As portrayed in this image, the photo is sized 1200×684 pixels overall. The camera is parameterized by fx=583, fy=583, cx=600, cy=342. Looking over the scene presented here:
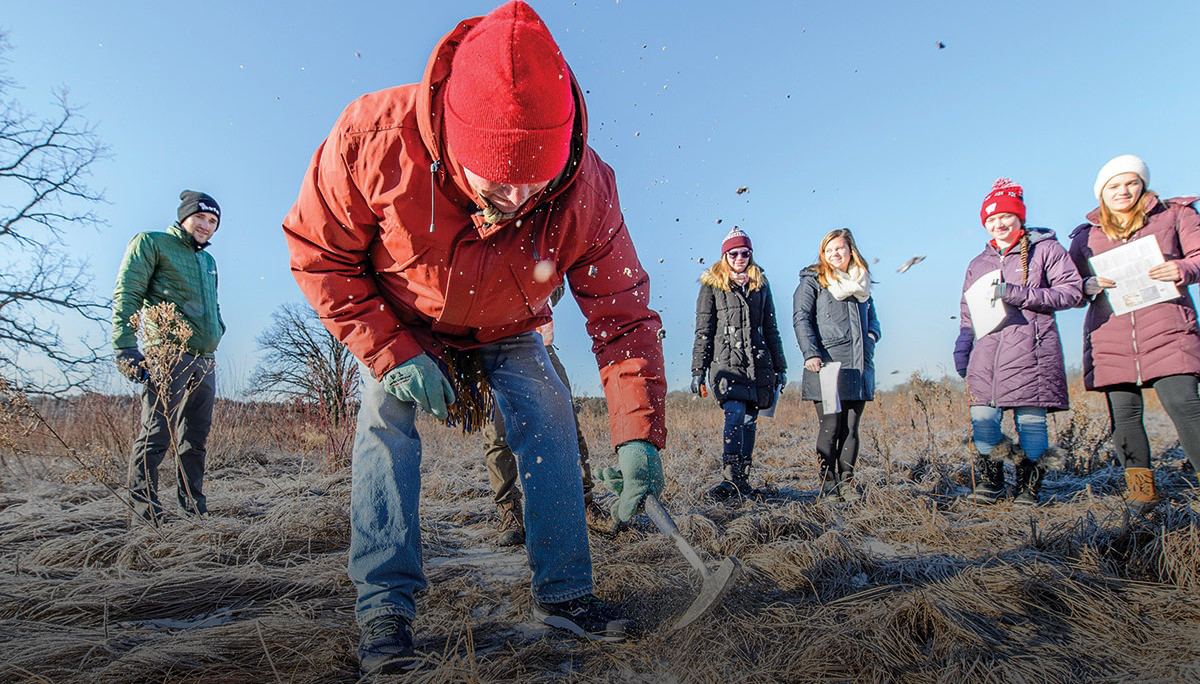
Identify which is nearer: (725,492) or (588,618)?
(588,618)

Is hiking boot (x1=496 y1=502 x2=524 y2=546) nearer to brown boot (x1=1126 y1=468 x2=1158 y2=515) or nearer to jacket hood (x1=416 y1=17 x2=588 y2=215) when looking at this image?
jacket hood (x1=416 y1=17 x2=588 y2=215)

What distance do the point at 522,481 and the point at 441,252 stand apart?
762mm

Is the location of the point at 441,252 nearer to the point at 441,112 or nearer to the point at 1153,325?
the point at 441,112

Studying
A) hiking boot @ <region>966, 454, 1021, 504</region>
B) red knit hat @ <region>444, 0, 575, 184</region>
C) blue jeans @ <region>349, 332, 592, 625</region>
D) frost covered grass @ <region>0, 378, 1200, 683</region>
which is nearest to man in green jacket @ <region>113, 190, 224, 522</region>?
frost covered grass @ <region>0, 378, 1200, 683</region>

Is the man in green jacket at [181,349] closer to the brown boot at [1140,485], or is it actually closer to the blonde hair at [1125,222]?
the brown boot at [1140,485]

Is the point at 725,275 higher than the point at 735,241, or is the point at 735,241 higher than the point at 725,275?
the point at 735,241

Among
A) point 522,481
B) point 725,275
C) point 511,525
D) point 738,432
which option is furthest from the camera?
point 725,275

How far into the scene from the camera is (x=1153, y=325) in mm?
3055

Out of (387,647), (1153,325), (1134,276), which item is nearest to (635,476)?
(387,647)

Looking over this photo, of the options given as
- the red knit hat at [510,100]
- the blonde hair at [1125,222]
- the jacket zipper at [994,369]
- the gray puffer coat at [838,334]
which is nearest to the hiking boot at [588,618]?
the red knit hat at [510,100]

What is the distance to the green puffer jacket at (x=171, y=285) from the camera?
3287 millimetres

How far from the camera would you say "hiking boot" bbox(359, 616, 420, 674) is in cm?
143

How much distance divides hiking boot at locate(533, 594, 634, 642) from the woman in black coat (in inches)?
93.2

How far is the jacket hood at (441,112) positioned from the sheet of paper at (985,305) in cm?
304
